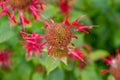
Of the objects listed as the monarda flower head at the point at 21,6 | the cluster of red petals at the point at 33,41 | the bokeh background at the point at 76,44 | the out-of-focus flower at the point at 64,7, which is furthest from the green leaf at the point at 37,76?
the out-of-focus flower at the point at 64,7

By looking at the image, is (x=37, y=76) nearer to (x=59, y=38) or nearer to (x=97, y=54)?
(x=59, y=38)

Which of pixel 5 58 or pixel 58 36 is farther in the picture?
pixel 5 58

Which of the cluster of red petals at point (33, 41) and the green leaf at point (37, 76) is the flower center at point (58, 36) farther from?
the green leaf at point (37, 76)

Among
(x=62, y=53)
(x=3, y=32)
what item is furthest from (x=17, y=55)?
(x=62, y=53)

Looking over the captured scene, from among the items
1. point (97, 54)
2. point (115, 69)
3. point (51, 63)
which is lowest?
point (97, 54)

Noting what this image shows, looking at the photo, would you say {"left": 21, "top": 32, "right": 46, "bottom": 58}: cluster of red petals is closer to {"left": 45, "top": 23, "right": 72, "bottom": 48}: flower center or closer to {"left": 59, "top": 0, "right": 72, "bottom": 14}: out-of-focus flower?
{"left": 45, "top": 23, "right": 72, "bottom": 48}: flower center

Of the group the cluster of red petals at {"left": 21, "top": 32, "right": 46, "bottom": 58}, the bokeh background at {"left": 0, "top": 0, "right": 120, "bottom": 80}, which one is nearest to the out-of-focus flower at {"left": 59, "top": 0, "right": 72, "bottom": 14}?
the bokeh background at {"left": 0, "top": 0, "right": 120, "bottom": 80}

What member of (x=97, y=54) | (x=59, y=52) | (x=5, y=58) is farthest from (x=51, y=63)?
(x=97, y=54)
